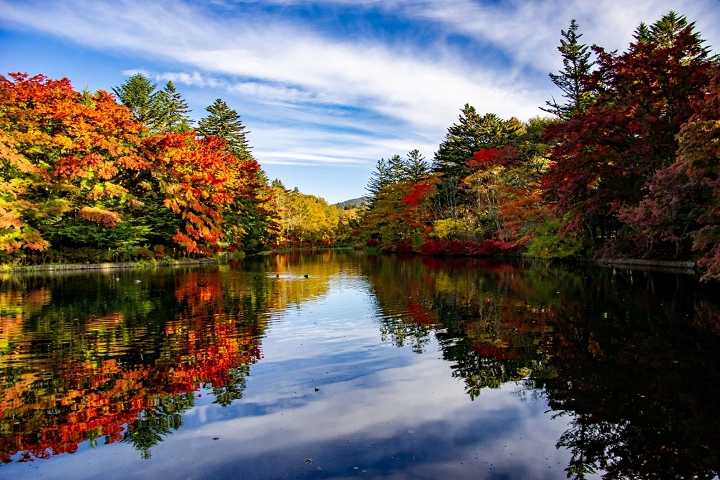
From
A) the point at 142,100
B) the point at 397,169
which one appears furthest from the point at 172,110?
the point at 397,169

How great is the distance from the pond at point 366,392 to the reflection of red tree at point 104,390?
0.09 feet

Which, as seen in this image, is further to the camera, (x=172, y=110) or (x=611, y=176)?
(x=172, y=110)

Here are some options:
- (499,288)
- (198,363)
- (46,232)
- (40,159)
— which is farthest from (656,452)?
(40,159)

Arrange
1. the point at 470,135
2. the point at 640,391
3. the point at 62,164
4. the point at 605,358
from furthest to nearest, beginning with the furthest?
the point at 470,135, the point at 62,164, the point at 605,358, the point at 640,391

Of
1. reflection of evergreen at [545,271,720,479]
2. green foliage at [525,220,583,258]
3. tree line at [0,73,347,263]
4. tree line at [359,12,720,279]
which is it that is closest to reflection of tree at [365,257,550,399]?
reflection of evergreen at [545,271,720,479]

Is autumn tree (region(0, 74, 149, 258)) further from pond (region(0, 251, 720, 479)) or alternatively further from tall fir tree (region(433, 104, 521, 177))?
tall fir tree (region(433, 104, 521, 177))

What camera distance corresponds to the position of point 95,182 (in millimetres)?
27375

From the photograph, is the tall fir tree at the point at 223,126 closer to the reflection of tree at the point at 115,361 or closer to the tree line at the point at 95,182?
the tree line at the point at 95,182

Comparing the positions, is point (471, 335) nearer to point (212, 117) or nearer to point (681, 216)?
point (681, 216)

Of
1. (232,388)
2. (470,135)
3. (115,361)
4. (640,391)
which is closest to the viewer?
(640,391)

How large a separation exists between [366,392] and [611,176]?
20520 millimetres

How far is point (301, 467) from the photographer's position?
12.6 feet

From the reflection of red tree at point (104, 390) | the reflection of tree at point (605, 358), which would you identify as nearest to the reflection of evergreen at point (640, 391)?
the reflection of tree at point (605, 358)

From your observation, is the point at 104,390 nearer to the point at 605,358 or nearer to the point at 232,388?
the point at 232,388
